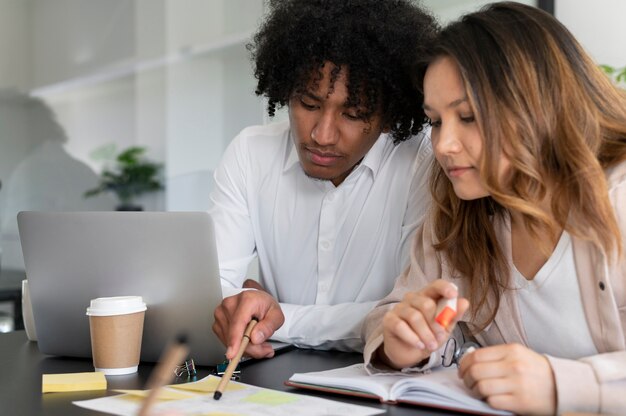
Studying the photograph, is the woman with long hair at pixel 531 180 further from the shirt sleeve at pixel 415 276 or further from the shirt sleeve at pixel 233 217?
the shirt sleeve at pixel 233 217

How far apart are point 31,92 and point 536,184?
7.58 feet

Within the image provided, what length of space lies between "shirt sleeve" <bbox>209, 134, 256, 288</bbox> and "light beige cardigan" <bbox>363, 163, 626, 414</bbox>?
1.70 ft

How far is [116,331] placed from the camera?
133cm

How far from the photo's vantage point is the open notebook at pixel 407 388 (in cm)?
107

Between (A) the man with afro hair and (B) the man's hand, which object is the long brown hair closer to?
(A) the man with afro hair

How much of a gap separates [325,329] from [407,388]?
0.48 metres

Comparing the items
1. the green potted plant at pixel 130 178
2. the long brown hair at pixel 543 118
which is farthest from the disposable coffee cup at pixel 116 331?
the green potted plant at pixel 130 178

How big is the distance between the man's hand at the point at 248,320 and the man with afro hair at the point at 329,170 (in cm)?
13

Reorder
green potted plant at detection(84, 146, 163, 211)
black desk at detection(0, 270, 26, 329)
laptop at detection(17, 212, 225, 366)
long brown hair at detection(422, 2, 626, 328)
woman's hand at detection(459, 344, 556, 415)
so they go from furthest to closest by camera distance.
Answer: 1. green potted plant at detection(84, 146, 163, 211)
2. black desk at detection(0, 270, 26, 329)
3. laptop at detection(17, 212, 225, 366)
4. long brown hair at detection(422, 2, 626, 328)
5. woman's hand at detection(459, 344, 556, 415)

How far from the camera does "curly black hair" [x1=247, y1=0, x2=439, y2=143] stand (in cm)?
176

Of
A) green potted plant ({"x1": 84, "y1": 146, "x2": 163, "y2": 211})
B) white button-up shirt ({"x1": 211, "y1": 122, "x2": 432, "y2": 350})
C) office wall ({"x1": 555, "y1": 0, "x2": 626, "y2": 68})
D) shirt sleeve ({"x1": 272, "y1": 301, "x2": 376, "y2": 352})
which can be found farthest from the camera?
office wall ({"x1": 555, "y1": 0, "x2": 626, "y2": 68})

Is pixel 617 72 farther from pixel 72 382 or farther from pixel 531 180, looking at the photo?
pixel 72 382

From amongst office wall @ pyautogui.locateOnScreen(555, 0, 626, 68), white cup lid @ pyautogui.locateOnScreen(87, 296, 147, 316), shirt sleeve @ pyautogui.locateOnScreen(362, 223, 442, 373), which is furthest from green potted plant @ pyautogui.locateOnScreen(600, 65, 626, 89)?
white cup lid @ pyautogui.locateOnScreen(87, 296, 147, 316)

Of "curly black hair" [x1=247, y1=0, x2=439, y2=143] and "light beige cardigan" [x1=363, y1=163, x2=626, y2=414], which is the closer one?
"light beige cardigan" [x1=363, y1=163, x2=626, y2=414]
